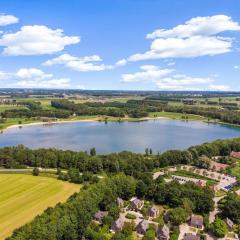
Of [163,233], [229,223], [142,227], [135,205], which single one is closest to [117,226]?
[142,227]

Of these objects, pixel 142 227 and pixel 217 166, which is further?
pixel 217 166

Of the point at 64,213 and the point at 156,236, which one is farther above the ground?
the point at 64,213

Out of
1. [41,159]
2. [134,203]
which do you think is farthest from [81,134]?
[134,203]

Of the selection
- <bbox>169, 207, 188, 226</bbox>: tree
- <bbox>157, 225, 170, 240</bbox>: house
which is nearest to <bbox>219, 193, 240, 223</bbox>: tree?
<bbox>169, 207, 188, 226</bbox>: tree

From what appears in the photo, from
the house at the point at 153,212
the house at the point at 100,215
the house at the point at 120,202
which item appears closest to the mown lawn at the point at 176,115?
the house at the point at 120,202

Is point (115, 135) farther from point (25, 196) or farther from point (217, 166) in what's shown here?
point (25, 196)

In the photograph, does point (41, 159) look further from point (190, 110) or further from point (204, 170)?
point (190, 110)

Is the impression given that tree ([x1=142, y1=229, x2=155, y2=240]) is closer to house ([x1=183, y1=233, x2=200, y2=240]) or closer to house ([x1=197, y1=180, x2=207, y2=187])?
house ([x1=183, y1=233, x2=200, y2=240])
